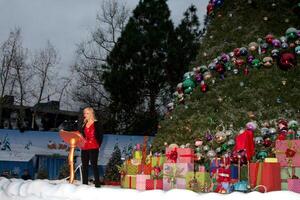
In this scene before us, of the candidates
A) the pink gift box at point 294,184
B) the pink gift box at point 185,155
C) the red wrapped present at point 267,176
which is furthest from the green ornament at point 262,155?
the pink gift box at point 294,184

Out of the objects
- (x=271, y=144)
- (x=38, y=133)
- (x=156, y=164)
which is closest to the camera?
(x=156, y=164)

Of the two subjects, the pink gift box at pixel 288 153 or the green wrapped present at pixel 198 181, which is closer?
the pink gift box at pixel 288 153

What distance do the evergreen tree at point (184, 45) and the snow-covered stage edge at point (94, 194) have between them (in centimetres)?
1358

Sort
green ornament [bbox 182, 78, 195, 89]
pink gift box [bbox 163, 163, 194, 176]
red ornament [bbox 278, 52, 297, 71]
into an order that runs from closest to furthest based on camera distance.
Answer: pink gift box [bbox 163, 163, 194, 176] → red ornament [bbox 278, 52, 297, 71] → green ornament [bbox 182, 78, 195, 89]

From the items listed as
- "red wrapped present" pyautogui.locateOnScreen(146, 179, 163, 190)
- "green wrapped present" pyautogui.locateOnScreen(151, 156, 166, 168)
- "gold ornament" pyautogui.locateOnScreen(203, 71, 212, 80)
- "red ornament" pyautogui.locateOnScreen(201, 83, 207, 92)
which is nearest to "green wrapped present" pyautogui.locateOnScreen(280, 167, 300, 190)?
"red wrapped present" pyautogui.locateOnScreen(146, 179, 163, 190)

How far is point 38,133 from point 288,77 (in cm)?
1067

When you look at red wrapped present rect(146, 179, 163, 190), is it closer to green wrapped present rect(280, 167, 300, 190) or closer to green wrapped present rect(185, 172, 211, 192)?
green wrapped present rect(185, 172, 211, 192)

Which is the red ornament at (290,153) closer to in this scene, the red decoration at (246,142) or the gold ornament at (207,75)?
the red decoration at (246,142)

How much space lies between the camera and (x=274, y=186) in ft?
18.7

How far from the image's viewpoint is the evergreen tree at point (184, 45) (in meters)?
21.1

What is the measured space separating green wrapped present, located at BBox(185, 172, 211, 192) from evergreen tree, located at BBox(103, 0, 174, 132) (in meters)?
14.1

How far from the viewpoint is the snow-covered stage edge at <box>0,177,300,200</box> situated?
4785mm

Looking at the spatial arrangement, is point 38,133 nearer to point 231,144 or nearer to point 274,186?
point 231,144

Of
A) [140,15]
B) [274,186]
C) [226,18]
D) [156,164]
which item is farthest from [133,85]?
[274,186]
